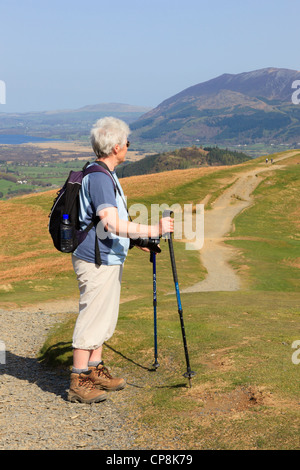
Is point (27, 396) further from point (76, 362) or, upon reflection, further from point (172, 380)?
point (172, 380)

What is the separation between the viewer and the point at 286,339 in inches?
531

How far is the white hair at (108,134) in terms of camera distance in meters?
8.66

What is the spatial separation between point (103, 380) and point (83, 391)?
53 centimetres

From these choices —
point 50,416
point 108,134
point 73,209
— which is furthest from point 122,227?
point 50,416

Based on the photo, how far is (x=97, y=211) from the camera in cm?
844

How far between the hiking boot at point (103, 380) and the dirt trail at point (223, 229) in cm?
2190

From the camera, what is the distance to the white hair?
28.4 feet

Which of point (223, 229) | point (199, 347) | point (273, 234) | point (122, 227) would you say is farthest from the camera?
point (223, 229)

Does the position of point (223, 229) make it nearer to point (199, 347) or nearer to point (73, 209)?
point (199, 347)

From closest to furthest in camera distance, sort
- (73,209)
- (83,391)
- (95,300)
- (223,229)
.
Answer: (73,209), (95,300), (83,391), (223,229)

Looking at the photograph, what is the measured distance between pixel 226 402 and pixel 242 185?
76.6 metres

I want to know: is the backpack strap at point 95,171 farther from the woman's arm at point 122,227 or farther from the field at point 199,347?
the field at point 199,347

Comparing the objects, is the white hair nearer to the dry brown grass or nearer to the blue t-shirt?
the blue t-shirt

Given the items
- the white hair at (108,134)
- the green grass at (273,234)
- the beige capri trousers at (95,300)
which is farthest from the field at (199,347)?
the white hair at (108,134)
